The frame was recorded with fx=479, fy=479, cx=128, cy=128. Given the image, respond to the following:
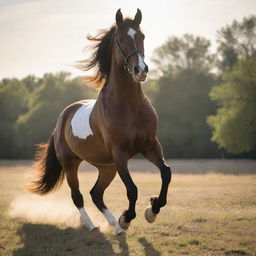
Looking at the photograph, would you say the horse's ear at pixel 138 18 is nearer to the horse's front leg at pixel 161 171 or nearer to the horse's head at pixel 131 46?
the horse's head at pixel 131 46

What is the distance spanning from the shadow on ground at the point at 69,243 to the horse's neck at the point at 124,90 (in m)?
2.18

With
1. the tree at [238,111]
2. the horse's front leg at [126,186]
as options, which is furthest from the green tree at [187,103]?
the horse's front leg at [126,186]

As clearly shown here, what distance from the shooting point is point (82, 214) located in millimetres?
9336

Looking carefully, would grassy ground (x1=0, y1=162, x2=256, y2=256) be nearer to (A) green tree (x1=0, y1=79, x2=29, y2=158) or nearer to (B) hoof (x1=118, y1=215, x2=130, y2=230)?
(B) hoof (x1=118, y1=215, x2=130, y2=230)

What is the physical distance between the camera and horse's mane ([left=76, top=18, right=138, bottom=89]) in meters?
8.23

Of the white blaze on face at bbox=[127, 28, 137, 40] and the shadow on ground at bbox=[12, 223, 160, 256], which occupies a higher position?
the white blaze on face at bbox=[127, 28, 137, 40]

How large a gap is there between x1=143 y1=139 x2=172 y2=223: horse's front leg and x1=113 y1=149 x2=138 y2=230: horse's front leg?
0.38m

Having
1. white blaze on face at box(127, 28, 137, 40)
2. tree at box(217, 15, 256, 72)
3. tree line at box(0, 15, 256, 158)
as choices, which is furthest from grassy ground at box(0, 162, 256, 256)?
tree at box(217, 15, 256, 72)

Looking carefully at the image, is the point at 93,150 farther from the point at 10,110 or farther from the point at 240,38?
the point at 10,110

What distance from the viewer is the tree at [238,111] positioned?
36.9 m

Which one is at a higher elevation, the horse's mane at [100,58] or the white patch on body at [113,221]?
the horse's mane at [100,58]

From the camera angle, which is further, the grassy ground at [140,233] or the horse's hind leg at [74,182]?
the horse's hind leg at [74,182]

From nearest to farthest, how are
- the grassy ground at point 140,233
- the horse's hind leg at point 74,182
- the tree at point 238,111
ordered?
the grassy ground at point 140,233
the horse's hind leg at point 74,182
the tree at point 238,111

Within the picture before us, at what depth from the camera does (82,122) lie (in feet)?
29.4
